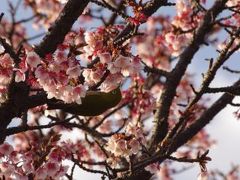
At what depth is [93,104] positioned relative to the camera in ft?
15.7

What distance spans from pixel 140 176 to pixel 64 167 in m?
1.13

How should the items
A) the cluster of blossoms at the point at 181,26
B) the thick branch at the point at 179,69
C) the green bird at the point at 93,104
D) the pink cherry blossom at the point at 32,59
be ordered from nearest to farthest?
the pink cherry blossom at the point at 32,59 → the green bird at the point at 93,104 → the thick branch at the point at 179,69 → the cluster of blossoms at the point at 181,26

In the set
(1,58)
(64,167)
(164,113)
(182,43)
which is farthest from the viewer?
(182,43)

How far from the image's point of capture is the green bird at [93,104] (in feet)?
15.6

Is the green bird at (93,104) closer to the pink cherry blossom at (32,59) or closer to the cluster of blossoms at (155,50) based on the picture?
the pink cherry blossom at (32,59)

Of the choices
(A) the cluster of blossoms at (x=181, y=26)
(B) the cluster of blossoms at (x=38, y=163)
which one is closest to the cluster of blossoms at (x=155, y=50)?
(A) the cluster of blossoms at (x=181, y=26)

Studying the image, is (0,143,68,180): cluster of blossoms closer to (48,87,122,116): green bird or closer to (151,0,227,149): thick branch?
(48,87,122,116): green bird

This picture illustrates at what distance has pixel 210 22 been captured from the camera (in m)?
7.23

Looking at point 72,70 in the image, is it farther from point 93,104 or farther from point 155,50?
point 155,50

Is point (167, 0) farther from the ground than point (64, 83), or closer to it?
farther from the ground

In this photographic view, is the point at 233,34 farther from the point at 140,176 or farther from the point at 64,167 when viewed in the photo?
the point at 64,167

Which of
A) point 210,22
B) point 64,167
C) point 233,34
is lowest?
point 64,167

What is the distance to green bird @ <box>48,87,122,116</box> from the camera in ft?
15.6

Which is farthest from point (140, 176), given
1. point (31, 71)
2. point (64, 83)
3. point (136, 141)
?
point (31, 71)
